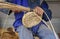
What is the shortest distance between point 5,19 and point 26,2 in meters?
0.42

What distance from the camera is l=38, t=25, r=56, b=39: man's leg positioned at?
1.30 m

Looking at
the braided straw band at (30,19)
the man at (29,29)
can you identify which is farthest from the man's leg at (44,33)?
the braided straw band at (30,19)

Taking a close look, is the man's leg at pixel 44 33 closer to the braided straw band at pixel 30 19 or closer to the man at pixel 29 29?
the man at pixel 29 29

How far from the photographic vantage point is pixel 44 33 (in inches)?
52.0

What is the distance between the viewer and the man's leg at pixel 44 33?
130 centimetres

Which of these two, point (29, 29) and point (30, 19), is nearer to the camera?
point (30, 19)

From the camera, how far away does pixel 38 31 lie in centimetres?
135

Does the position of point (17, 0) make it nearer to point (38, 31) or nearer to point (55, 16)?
point (38, 31)

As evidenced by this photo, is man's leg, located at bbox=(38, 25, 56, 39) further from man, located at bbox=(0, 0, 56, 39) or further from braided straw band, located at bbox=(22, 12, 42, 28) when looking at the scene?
braided straw band, located at bbox=(22, 12, 42, 28)

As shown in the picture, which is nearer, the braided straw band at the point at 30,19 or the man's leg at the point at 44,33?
the braided straw band at the point at 30,19

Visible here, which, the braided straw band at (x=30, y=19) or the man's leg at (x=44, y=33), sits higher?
the braided straw band at (x=30, y=19)

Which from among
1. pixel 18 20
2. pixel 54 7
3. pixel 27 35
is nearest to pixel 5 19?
pixel 18 20

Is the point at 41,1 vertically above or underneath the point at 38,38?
above

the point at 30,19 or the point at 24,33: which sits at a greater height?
the point at 30,19
